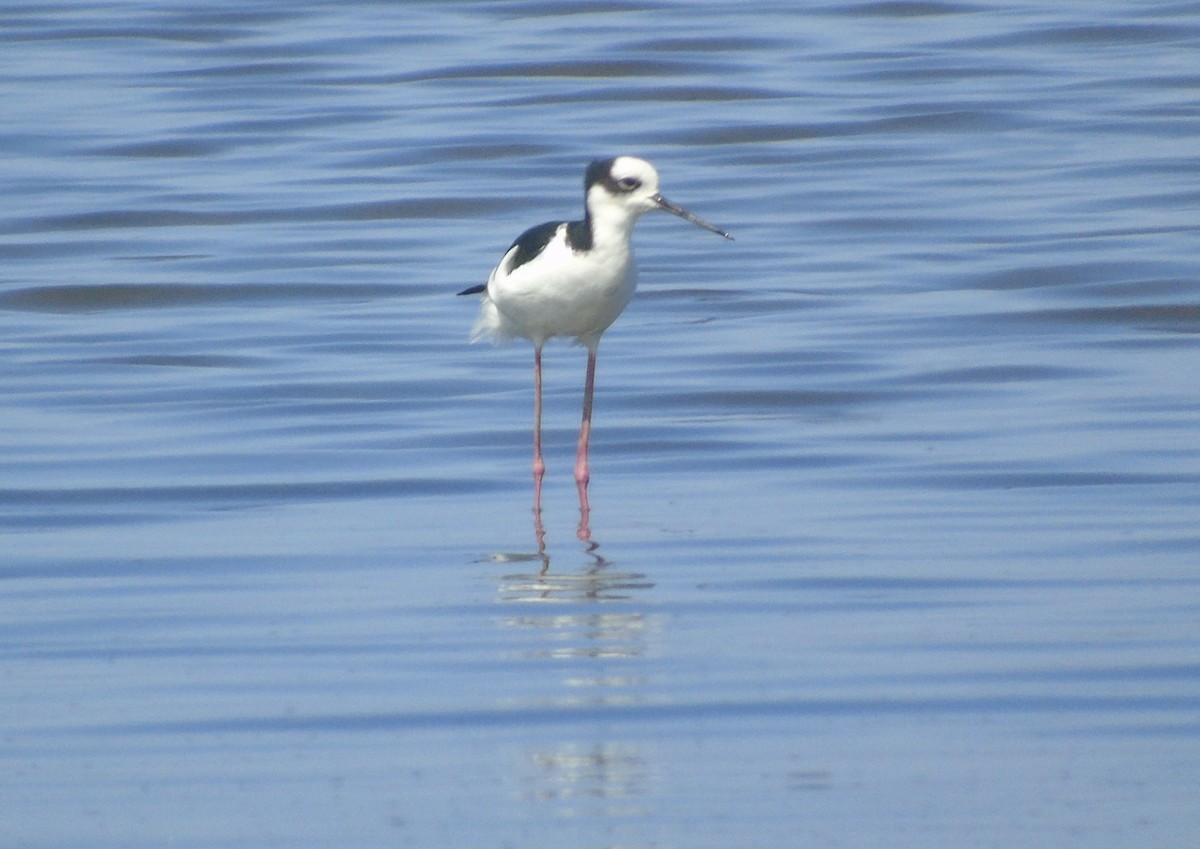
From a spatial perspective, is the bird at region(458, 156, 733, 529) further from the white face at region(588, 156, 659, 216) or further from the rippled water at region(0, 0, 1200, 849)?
the rippled water at region(0, 0, 1200, 849)

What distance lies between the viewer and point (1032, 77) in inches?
734

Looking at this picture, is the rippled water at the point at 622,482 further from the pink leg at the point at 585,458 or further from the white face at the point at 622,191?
the white face at the point at 622,191

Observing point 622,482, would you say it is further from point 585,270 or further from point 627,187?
point 627,187

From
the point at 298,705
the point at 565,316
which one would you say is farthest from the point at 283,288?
the point at 298,705

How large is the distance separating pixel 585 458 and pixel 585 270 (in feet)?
2.25

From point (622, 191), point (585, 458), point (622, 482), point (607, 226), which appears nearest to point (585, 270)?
point (607, 226)

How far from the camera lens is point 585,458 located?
798 cm

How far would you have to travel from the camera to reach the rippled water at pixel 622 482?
466cm

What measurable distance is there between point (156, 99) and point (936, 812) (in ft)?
51.4

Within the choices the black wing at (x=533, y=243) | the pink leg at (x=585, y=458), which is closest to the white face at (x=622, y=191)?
the black wing at (x=533, y=243)

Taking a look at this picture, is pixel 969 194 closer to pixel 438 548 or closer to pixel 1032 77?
pixel 1032 77

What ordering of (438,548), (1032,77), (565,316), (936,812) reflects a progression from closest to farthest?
(936,812), (438,548), (565,316), (1032,77)

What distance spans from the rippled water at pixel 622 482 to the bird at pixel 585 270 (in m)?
0.37

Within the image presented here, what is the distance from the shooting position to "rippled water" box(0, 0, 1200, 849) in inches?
183
